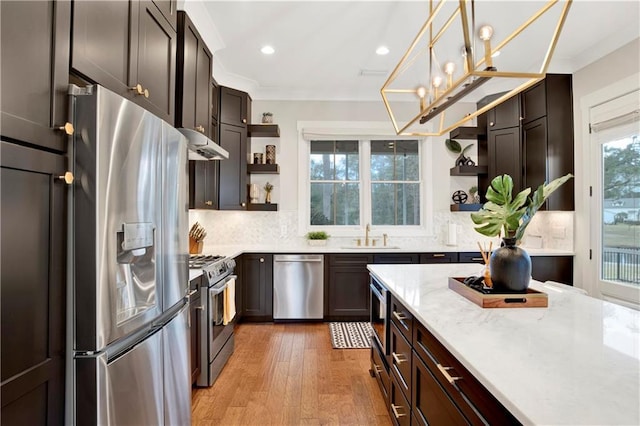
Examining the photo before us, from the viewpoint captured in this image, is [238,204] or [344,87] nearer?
[238,204]

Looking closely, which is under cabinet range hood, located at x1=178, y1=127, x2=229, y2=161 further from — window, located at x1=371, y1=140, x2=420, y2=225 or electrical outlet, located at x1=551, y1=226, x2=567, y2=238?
electrical outlet, located at x1=551, y1=226, x2=567, y2=238

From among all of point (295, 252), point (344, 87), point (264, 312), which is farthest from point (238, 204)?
point (344, 87)

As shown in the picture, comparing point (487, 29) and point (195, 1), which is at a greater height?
point (195, 1)

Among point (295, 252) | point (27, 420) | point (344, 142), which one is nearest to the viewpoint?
point (27, 420)

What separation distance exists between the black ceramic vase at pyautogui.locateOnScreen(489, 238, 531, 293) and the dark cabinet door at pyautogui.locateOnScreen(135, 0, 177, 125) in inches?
75.0

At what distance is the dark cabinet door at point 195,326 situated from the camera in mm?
2270

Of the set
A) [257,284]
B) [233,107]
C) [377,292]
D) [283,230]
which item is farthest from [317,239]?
[377,292]

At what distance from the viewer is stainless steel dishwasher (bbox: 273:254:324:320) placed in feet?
12.9

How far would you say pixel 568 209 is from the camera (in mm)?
3576

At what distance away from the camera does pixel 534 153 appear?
3779 mm

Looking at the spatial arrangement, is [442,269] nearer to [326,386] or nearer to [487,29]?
[326,386]

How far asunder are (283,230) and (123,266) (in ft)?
11.0

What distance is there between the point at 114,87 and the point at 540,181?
4.18 m

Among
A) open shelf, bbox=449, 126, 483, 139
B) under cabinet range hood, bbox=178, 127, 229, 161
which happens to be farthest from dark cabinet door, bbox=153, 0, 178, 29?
open shelf, bbox=449, 126, 483, 139
